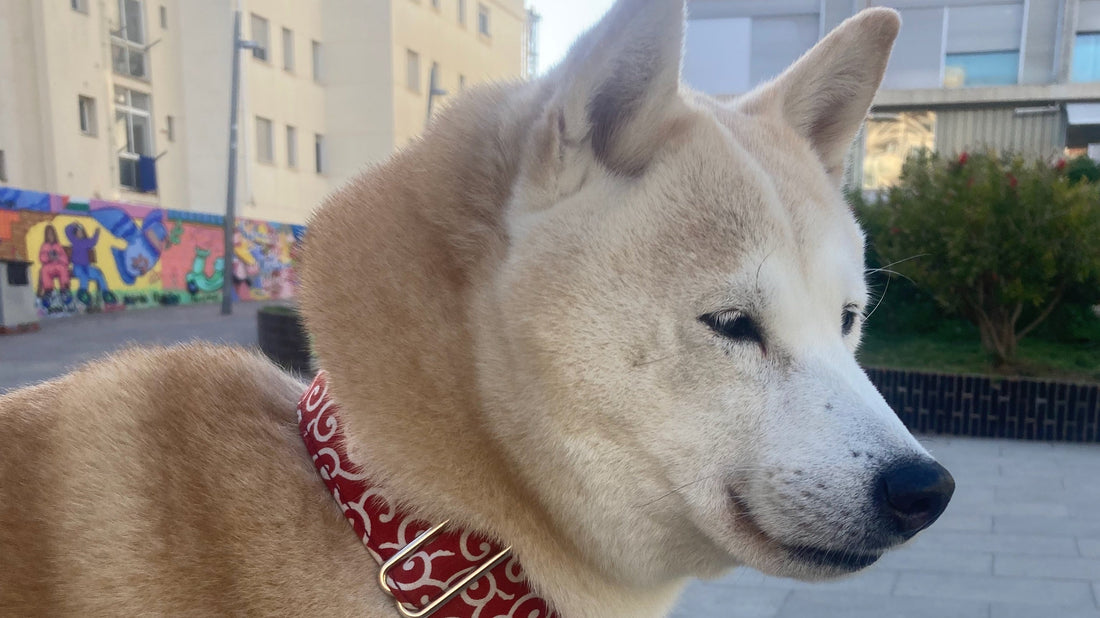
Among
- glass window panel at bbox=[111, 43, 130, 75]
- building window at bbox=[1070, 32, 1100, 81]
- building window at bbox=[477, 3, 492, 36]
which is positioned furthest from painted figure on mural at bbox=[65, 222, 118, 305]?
building window at bbox=[477, 3, 492, 36]

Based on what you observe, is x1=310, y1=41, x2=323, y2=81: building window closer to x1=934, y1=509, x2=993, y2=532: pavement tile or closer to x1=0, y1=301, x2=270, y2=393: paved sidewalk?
x1=0, y1=301, x2=270, y2=393: paved sidewalk

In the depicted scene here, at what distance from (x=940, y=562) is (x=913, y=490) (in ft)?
12.0

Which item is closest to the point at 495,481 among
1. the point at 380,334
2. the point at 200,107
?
the point at 380,334

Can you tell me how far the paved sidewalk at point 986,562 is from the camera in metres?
3.97

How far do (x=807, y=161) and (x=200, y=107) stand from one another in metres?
27.6

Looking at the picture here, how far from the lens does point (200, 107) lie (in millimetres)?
26188

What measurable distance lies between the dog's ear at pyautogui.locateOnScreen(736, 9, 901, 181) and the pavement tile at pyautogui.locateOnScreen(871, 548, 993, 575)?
2.97 metres

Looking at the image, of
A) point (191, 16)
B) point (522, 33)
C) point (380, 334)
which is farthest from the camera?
point (522, 33)

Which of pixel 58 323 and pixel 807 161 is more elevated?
pixel 807 161

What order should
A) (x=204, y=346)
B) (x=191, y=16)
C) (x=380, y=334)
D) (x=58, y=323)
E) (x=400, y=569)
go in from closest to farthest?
(x=400, y=569) → (x=380, y=334) → (x=204, y=346) → (x=58, y=323) → (x=191, y=16)

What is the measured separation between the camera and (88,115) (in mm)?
22422

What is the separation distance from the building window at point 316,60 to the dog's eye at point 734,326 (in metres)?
31.5

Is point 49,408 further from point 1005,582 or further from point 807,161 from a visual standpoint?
point 1005,582

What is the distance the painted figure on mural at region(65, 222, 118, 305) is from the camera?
1686 cm
